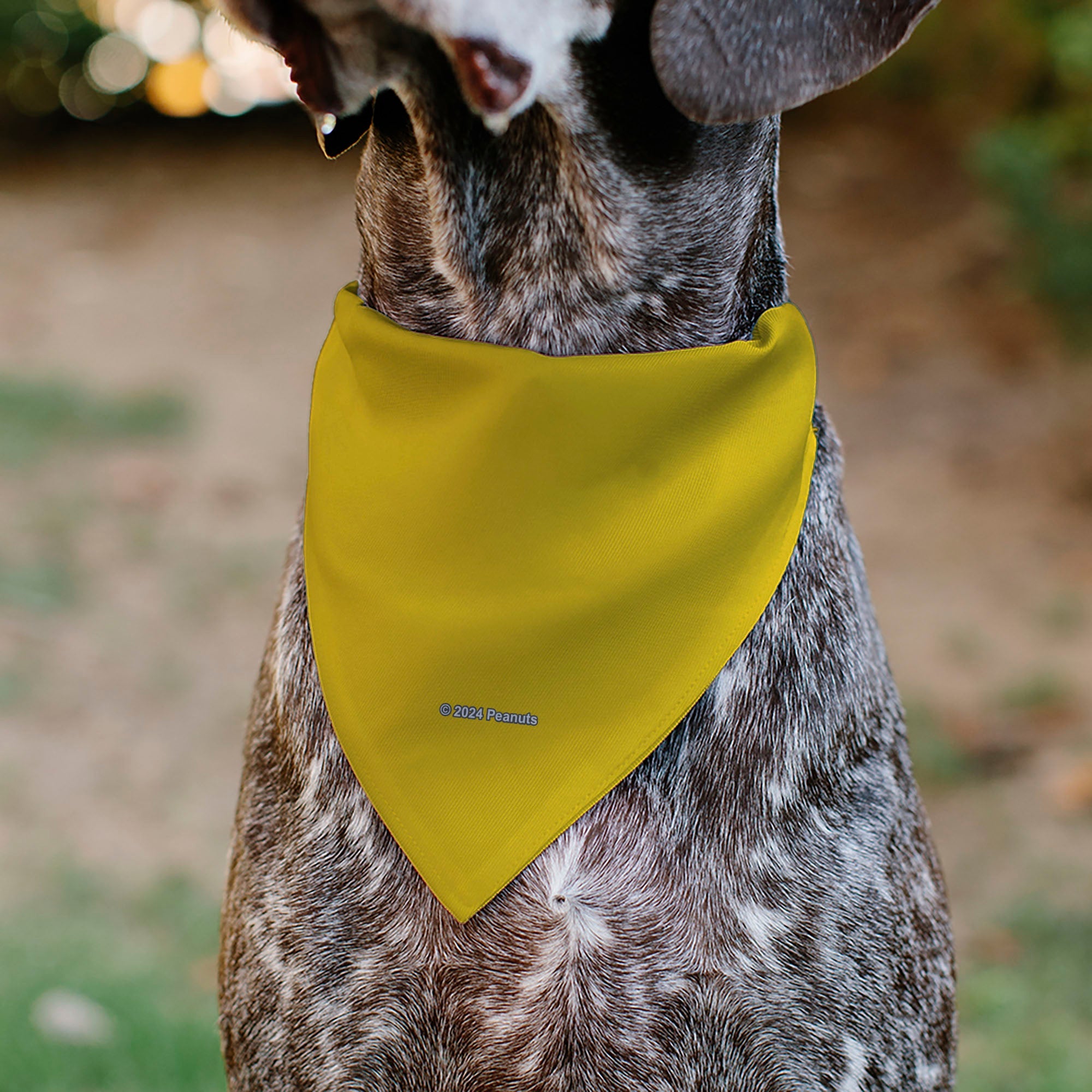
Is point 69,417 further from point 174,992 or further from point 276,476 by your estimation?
point 174,992

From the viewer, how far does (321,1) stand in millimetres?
1754

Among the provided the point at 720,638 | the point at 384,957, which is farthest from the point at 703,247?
the point at 384,957

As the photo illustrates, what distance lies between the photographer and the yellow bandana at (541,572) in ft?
6.77

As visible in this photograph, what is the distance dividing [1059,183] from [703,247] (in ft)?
16.6

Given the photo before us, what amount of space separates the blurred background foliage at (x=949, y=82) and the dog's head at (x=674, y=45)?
63cm

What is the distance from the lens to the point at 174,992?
4043mm

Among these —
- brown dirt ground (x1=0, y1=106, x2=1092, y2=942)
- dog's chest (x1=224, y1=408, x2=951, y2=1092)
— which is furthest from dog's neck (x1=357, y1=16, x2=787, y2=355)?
brown dirt ground (x1=0, y1=106, x2=1092, y2=942)

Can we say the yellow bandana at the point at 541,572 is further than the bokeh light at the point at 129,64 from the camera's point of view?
No

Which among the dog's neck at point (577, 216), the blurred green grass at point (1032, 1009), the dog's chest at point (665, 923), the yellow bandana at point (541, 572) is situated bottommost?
the blurred green grass at point (1032, 1009)

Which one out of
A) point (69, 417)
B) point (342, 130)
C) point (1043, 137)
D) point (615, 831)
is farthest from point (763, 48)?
point (69, 417)

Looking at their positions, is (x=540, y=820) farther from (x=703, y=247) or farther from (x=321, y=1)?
(x=321, y=1)

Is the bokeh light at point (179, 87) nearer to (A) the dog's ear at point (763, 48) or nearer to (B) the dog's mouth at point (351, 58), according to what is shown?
(B) the dog's mouth at point (351, 58)

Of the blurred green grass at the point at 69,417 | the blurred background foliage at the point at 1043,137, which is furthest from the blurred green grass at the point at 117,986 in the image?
the blurred background foliage at the point at 1043,137

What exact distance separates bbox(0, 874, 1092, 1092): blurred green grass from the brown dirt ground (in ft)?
0.61
